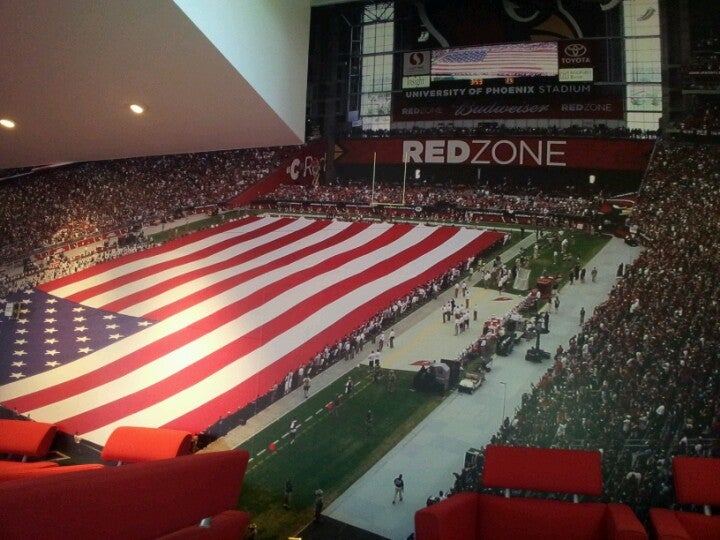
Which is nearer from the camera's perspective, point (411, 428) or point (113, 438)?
point (411, 428)

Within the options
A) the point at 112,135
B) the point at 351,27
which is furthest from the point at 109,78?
the point at 351,27

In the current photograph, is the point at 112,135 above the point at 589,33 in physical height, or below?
below

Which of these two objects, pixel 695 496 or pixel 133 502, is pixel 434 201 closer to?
pixel 695 496

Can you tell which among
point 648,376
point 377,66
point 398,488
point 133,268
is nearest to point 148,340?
point 133,268

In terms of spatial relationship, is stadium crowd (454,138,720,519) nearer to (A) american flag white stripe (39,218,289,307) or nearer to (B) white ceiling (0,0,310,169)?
(A) american flag white stripe (39,218,289,307)

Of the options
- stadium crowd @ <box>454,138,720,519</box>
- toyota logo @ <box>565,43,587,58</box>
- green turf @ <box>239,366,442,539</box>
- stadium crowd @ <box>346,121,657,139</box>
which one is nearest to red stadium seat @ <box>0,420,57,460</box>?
green turf @ <box>239,366,442,539</box>

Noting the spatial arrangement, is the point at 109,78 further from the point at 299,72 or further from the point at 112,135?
the point at 299,72

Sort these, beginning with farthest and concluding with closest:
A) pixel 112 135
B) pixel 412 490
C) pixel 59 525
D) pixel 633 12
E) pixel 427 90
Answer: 1. pixel 112 135
2. pixel 427 90
3. pixel 633 12
4. pixel 412 490
5. pixel 59 525

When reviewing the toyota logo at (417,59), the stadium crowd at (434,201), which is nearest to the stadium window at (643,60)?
the stadium crowd at (434,201)
